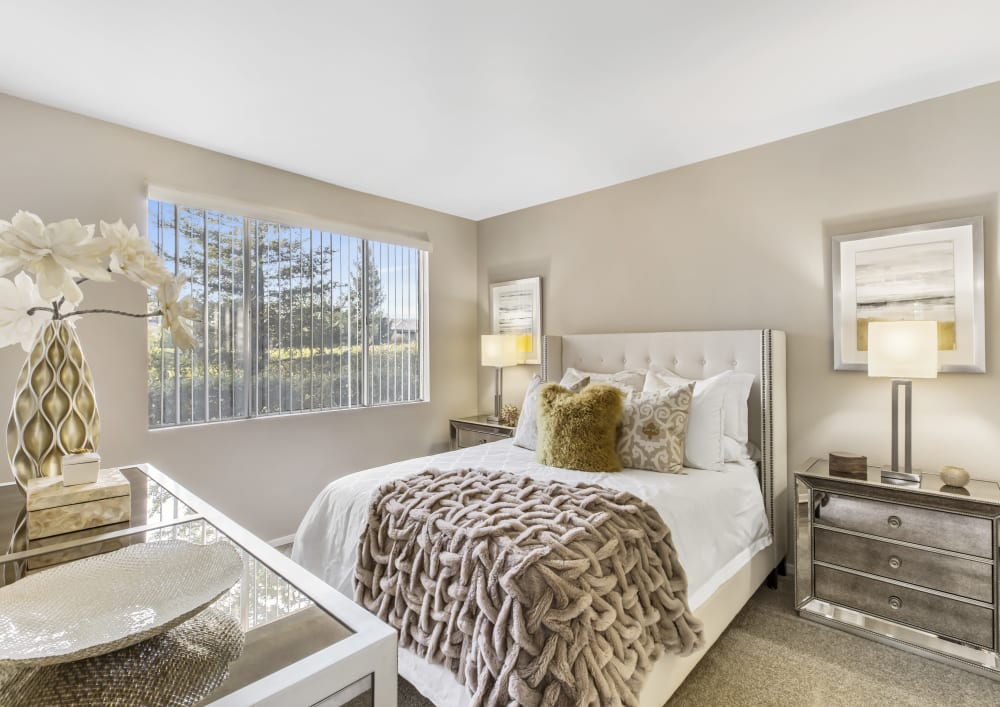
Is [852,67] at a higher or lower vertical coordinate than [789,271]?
higher

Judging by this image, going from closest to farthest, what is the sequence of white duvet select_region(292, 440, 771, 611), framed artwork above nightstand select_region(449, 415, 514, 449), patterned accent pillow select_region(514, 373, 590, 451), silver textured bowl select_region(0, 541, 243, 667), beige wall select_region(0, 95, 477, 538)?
silver textured bowl select_region(0, 541, 243, 667), white duvet select_region(292, 440, 771, 611), beige wall select_region(0, 95, 477, 538), patterned accent pillow select_region(514, 373, 590, 451), framed artwork above nightstand select_region(449, 415, 514, 449)

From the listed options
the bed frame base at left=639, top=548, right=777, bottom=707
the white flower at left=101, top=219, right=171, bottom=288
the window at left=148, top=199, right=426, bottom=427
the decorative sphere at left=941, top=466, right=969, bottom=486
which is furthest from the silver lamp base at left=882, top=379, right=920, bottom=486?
the window at left=148, top=199, right=426, bottom=427

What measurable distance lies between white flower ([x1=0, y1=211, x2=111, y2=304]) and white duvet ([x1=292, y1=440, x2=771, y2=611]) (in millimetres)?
1370

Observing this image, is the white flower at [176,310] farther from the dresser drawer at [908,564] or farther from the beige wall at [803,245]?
the beige wall at [803,245]

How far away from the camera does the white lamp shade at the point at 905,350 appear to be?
217 cm

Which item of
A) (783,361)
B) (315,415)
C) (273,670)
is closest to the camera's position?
(273,670)

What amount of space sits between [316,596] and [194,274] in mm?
2831

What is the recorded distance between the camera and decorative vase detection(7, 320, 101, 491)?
1.14 metres

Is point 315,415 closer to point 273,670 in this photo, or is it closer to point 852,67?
point 273,670

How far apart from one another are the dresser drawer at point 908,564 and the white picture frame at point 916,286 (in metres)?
0.88

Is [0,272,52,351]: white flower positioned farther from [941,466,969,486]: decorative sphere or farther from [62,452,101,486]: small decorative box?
[941,466,969,486]: decorative sphere

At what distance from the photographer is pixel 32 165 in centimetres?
245

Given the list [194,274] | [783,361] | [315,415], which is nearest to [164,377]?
[194,274]

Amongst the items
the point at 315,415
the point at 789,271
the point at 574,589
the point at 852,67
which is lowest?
the point at 574,589
